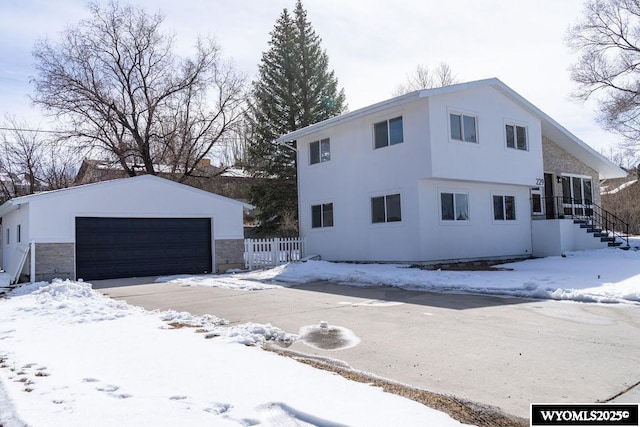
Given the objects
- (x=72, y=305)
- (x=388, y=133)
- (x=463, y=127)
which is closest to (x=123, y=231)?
(x=72, y=305)

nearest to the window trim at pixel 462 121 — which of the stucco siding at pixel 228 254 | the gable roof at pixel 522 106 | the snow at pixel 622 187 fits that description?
the gable roof at pixel 522 106

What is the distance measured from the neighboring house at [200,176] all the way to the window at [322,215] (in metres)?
11.3

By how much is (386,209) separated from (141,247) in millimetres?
8671

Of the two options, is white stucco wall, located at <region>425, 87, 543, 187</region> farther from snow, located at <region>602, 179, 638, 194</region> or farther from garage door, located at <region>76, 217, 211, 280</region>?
snow, located at <region>602, 179, 638, 194</region>

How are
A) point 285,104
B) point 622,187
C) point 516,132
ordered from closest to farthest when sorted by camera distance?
point 516,132 → point 285,104 → point 622,187

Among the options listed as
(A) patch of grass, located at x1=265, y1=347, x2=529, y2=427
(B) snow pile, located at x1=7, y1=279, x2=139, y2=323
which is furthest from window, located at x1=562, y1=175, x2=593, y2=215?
(A) patch of grass, located at x1=265, y1=347, x2=529, y2=427

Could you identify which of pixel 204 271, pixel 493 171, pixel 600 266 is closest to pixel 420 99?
A: pixel 493 171

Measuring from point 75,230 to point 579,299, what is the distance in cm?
1439

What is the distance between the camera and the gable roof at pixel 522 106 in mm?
15123

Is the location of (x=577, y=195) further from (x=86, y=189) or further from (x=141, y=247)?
(x=86, y=189)

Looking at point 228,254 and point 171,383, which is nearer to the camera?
point 171,383

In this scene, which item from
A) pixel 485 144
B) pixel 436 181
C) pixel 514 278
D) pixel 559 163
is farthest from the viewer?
pixel 559 163

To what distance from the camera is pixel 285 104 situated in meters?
30.5

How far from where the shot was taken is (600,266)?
1363 cm
